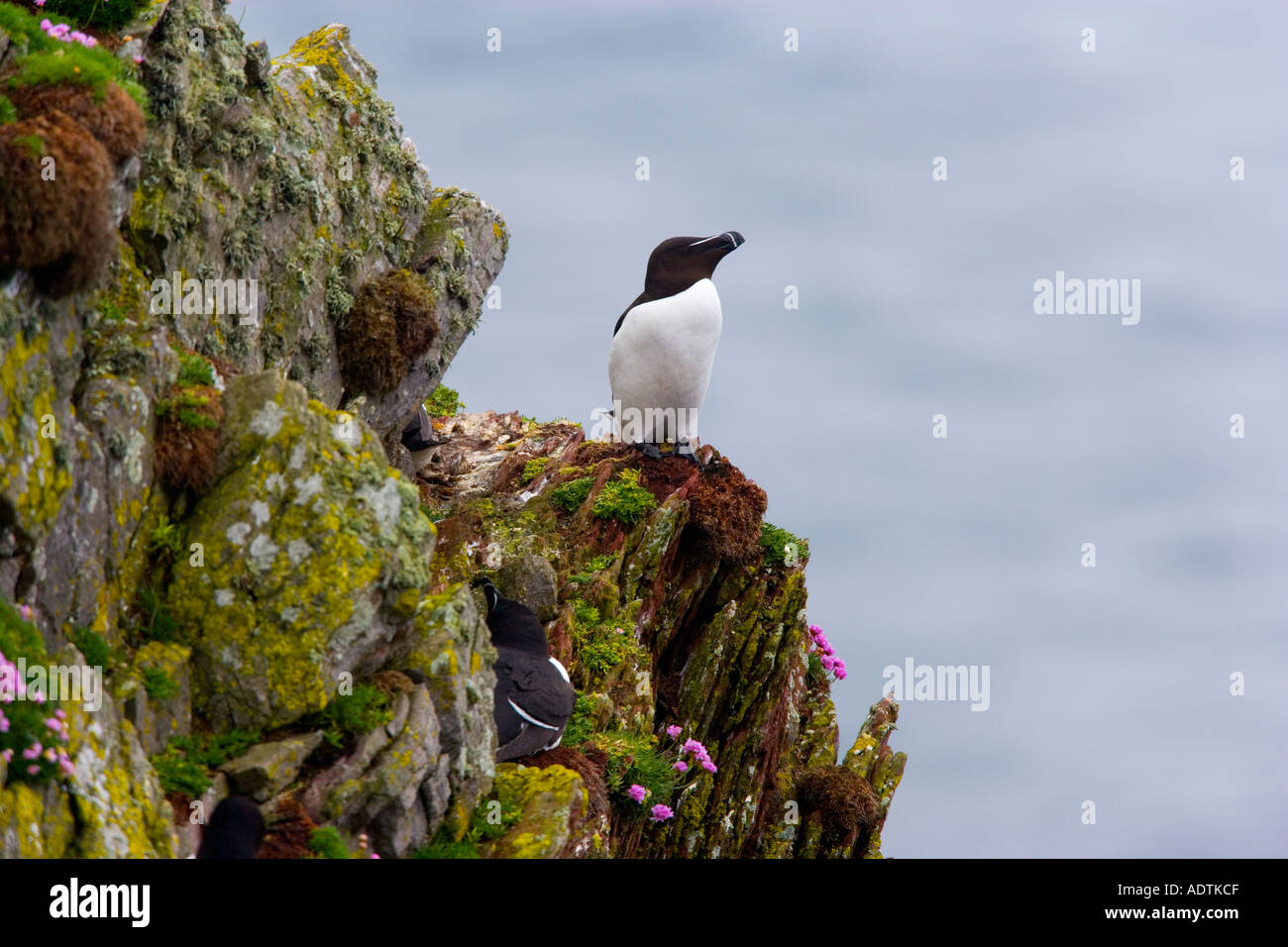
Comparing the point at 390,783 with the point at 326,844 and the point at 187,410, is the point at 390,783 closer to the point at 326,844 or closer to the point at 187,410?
the point at 326,844

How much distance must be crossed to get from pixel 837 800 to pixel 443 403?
12181mm

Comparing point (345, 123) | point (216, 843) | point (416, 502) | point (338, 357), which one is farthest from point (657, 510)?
point (216, 843)

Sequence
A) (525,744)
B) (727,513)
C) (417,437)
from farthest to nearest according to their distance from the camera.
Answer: (417,437) → (727,513) → (525,744)

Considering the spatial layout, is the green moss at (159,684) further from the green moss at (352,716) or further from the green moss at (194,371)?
the green moss at (194,371)

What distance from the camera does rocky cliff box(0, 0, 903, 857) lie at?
34.1ft

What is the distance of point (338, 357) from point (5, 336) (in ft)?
26.1

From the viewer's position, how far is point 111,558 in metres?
11.1

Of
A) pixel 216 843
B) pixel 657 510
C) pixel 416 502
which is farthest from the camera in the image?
pixel 657 510

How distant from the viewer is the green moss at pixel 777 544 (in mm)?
22047

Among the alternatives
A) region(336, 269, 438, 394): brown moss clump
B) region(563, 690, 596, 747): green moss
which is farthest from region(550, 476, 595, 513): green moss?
region(563, 690, 596, 747): green moss

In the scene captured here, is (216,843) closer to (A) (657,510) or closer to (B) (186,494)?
(B) (186,494)

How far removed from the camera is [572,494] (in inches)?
834

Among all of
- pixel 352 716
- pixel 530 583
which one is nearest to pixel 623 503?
pixel 530 583

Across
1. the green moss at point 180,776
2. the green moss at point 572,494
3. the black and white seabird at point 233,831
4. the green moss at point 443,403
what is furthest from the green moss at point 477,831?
the green moss at point 443,403
